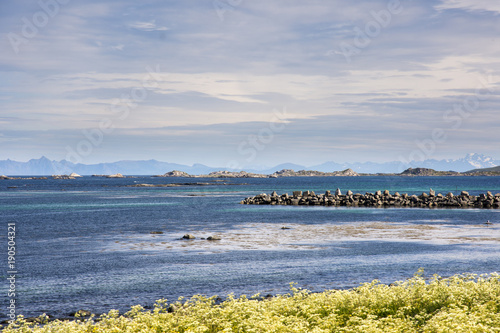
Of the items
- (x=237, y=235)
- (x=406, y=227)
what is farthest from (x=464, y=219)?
(x=237, y=235)

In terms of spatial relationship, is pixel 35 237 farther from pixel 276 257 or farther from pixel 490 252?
pixel 490 252

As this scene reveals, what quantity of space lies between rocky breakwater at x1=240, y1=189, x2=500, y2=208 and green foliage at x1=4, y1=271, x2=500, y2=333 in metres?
71.0

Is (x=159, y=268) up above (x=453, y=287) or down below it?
below

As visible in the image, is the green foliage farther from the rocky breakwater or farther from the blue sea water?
the rocky breakwater

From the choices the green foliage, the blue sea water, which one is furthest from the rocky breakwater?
the green foliage

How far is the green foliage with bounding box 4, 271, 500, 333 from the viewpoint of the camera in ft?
46.1

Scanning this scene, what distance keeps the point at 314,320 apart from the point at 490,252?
24.8 m

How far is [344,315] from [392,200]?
78947mm

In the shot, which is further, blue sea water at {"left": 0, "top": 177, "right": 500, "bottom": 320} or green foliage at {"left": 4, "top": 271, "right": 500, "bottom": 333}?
blue sea water at {"left": 0, "top": 177, "right": 500, "bottom": 320}

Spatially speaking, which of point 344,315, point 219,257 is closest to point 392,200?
point 219,257

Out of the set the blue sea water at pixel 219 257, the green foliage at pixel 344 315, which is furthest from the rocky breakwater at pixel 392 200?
the green foliage at pixel 344 315

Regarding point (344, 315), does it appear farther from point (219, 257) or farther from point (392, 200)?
point (392, 200)

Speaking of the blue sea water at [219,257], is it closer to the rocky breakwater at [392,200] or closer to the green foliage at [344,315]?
the green foliage at [344,315]

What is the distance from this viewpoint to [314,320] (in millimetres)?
16266
